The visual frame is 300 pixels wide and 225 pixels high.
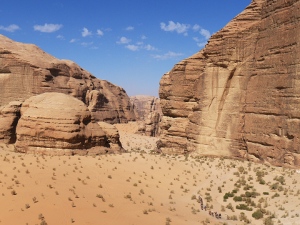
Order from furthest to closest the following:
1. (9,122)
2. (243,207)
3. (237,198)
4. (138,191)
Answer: (9,122) < (138,191) < (237,198) < (243,207)

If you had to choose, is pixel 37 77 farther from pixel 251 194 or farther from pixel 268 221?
pixel 268 221

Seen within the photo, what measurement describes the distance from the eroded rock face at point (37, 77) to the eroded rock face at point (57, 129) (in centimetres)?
3178

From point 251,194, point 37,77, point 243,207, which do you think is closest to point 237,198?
point 251,194

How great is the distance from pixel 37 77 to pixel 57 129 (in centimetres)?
3626

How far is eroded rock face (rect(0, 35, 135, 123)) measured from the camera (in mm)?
56688

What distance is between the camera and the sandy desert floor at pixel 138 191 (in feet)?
46.4

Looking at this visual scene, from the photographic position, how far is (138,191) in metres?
19.6

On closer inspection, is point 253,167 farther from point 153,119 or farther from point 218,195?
point 153,119

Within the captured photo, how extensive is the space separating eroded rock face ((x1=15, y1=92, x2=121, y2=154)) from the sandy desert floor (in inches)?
55.6

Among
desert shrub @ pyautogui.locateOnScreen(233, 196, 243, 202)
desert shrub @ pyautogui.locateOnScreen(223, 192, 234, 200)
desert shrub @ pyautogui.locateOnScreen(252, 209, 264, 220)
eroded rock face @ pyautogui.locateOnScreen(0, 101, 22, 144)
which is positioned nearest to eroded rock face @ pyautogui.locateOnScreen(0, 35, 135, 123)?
eroded rock face @ pyautogui.locateOnScreen(0, 101, 22, 144)

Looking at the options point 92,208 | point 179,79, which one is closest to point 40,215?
point 92,208

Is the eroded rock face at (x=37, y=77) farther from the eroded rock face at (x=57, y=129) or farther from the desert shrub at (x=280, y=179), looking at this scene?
the desert shrub at (x=280, y=179)

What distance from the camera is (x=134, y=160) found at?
2719cm

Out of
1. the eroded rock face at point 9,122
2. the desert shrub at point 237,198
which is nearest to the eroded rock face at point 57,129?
the eroded rock face at point 9,122
